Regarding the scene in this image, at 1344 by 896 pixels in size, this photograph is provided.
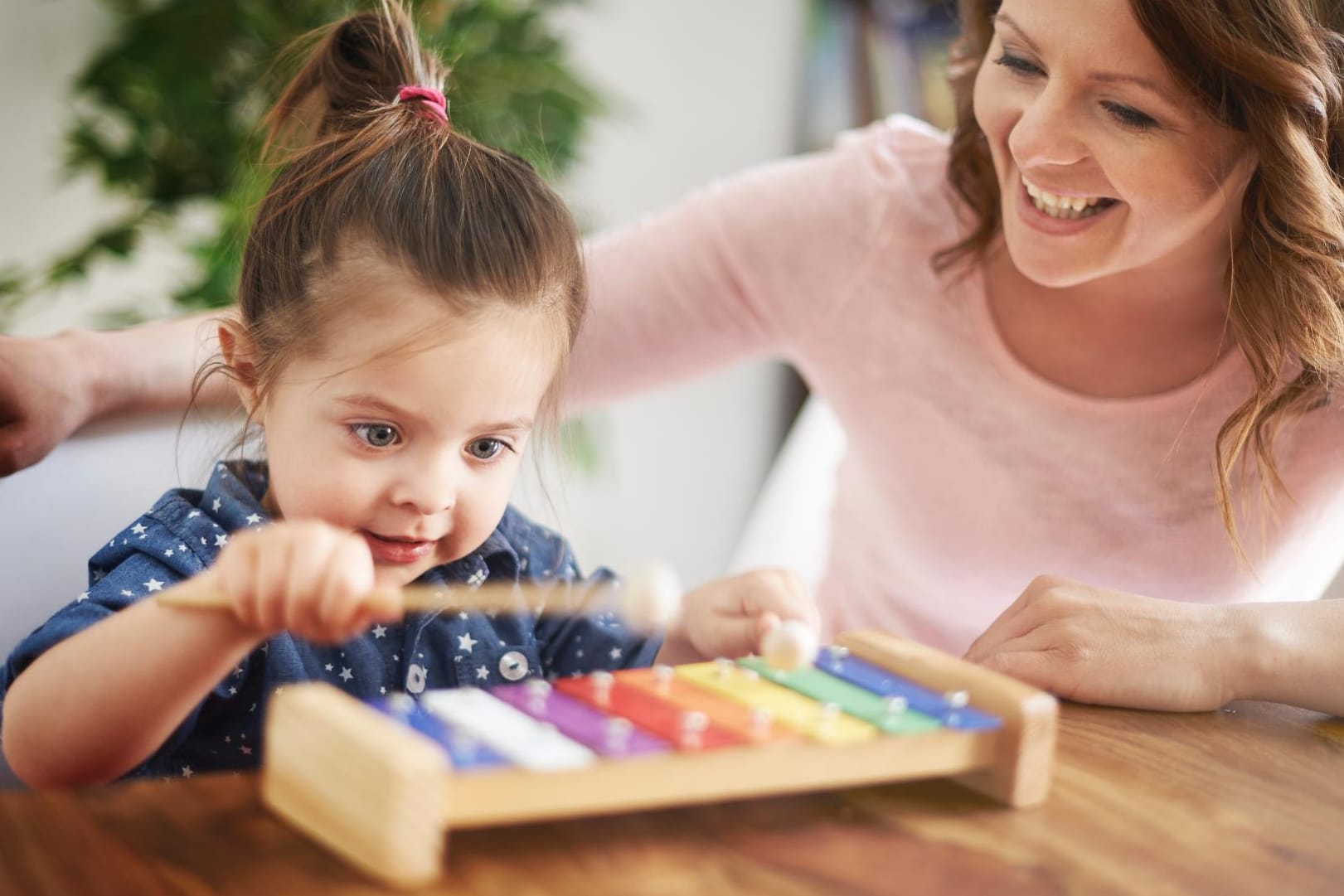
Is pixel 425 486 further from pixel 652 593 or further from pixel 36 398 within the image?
pixel 36 398

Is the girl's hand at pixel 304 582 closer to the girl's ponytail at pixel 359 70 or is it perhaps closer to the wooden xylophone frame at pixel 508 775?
the wooden xylophone frame at pixel 508 775

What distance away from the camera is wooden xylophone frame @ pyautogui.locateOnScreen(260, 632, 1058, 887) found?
0.67 metres

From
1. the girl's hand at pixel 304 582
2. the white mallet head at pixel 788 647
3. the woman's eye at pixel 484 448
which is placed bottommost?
the white mallet head at pixel 788 647

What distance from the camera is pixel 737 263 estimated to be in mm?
1560

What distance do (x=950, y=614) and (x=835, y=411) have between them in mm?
280

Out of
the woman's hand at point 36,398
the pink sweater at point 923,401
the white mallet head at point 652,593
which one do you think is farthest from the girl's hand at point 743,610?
the woman's hand at point 36,398

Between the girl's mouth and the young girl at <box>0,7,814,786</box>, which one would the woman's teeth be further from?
the girl's mouth

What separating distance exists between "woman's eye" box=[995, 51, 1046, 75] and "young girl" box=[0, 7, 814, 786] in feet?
1.52

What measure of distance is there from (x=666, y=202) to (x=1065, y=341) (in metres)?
2.03

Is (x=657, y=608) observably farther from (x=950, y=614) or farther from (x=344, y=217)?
(x=950, y=614)

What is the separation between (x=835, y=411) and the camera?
64.1 inches

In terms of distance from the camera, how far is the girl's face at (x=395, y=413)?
977 millimetres

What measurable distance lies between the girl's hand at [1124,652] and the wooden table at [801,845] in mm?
117

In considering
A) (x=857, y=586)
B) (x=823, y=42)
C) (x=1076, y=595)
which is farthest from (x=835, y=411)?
(x=823, y=42)
